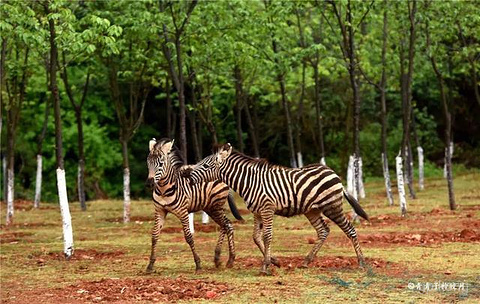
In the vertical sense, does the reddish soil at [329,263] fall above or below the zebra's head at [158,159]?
below

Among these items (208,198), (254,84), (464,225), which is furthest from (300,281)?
(254,84)

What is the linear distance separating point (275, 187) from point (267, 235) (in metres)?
1.08

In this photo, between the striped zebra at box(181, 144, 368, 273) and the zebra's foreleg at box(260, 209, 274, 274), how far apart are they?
2 centimetres

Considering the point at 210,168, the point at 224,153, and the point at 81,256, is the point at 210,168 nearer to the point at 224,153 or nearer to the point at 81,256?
the point at 224,153

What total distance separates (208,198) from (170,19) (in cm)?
836

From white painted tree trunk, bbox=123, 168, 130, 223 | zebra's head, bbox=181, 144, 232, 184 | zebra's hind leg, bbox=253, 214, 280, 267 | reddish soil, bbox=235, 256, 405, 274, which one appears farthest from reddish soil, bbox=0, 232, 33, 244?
zebra's hind leg, bbox=253, 214, 280, 267

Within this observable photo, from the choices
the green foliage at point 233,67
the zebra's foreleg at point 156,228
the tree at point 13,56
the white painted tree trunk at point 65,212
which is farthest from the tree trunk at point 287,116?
the zebra's foreleg at point 156,228

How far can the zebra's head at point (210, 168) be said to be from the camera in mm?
16172

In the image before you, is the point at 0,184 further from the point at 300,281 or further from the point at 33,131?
the point at 300,281

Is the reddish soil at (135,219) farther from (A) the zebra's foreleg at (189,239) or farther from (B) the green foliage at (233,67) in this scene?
(A) the zebra's foreleg at (189,239)

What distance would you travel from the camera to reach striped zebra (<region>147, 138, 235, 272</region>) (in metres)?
15.8

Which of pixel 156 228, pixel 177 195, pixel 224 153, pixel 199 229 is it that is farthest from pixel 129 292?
pixel 199 229

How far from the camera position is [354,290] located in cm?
1312

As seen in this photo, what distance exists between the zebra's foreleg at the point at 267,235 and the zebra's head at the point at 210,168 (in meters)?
1.30
